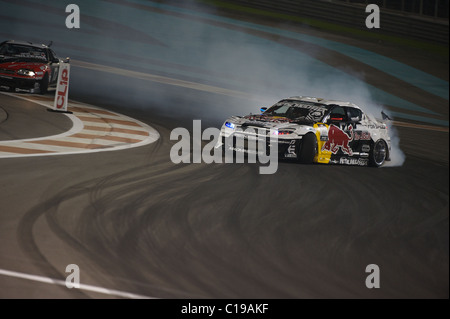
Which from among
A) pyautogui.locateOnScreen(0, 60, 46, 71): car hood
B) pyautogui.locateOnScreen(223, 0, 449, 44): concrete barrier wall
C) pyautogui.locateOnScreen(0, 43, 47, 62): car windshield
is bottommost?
pyautogui.locateOnScreen(0, 60, 46, 71): car hood

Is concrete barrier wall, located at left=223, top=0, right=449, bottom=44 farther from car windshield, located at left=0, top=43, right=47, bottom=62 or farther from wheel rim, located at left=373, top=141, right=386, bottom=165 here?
wheel rim, located at left=373, top=141, right=386, bottom=165

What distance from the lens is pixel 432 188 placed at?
10703mm

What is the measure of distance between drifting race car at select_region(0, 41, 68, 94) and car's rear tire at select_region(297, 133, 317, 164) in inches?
290

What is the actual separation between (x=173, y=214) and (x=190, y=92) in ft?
44.9

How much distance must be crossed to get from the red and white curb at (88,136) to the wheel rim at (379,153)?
4039mm

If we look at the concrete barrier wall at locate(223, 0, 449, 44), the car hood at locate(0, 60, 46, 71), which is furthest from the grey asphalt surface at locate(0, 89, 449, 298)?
the concrete barrier wall at locate(223, 0, 449, 44)

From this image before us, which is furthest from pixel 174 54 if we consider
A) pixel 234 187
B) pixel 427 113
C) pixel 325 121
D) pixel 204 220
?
pixel 204 220

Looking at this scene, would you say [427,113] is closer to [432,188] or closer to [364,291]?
[432,188]

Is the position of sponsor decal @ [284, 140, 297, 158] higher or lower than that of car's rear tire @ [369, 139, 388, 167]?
lower

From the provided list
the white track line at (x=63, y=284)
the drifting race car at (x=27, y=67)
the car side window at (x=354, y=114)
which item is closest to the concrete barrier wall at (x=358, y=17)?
→ the drifting race car at (x=27, y=67)

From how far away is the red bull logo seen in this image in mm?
11625

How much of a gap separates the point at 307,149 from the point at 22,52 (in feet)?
30.5

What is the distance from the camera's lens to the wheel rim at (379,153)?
12.4 m

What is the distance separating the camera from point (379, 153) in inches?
493
